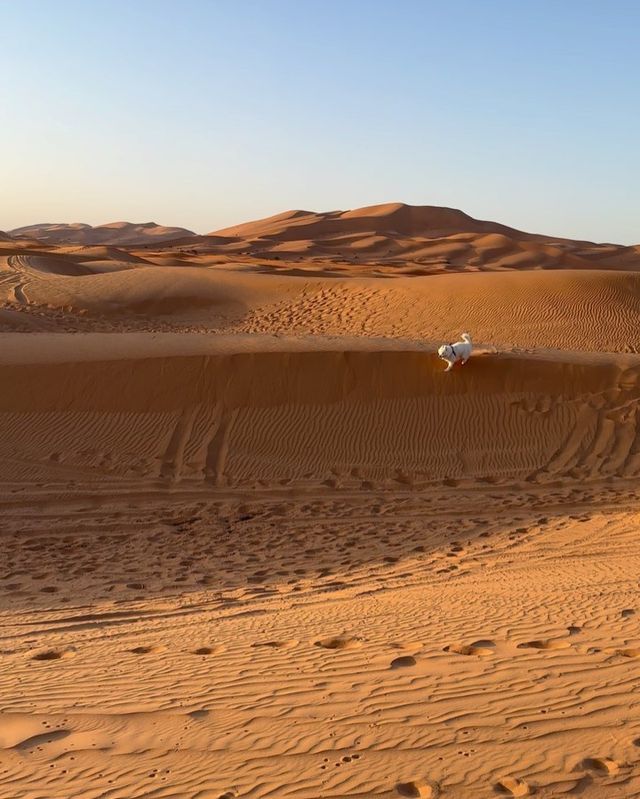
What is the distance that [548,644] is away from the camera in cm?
545

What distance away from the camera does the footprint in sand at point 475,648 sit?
5309 millimetres

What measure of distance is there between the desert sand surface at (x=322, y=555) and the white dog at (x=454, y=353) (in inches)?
9.3

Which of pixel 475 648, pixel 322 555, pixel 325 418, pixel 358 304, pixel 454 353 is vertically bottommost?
pixel 322 555

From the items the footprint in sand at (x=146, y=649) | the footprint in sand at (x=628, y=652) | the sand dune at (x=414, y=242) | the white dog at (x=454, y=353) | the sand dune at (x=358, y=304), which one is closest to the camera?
the footprint in sand at (x=628, y=652)

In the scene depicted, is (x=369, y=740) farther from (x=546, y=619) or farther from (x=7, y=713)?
(x=546, y=619)

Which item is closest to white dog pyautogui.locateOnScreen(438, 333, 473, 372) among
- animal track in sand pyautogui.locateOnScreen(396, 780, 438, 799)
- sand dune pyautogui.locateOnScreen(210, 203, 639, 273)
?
animal track in sand pyautogui.locateOnScreen(396, 780, 438, 799)

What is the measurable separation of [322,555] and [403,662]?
403cm

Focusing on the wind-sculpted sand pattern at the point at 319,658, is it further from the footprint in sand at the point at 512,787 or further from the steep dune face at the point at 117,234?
the steep dune face at the point at 117,234

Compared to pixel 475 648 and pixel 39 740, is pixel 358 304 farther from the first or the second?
pixel 39 740

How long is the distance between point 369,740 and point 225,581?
168 inches

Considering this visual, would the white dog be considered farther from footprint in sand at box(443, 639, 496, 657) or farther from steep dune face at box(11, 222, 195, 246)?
steep dune face at box(11, 222, 195, 246)

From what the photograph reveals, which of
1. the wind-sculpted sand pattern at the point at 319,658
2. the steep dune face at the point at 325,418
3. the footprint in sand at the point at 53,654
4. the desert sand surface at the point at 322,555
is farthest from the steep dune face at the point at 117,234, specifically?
the footprint in sand at the point at 53,654

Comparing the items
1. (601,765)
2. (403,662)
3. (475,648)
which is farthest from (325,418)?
(601,765)

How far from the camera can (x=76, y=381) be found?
14125 millimetres
